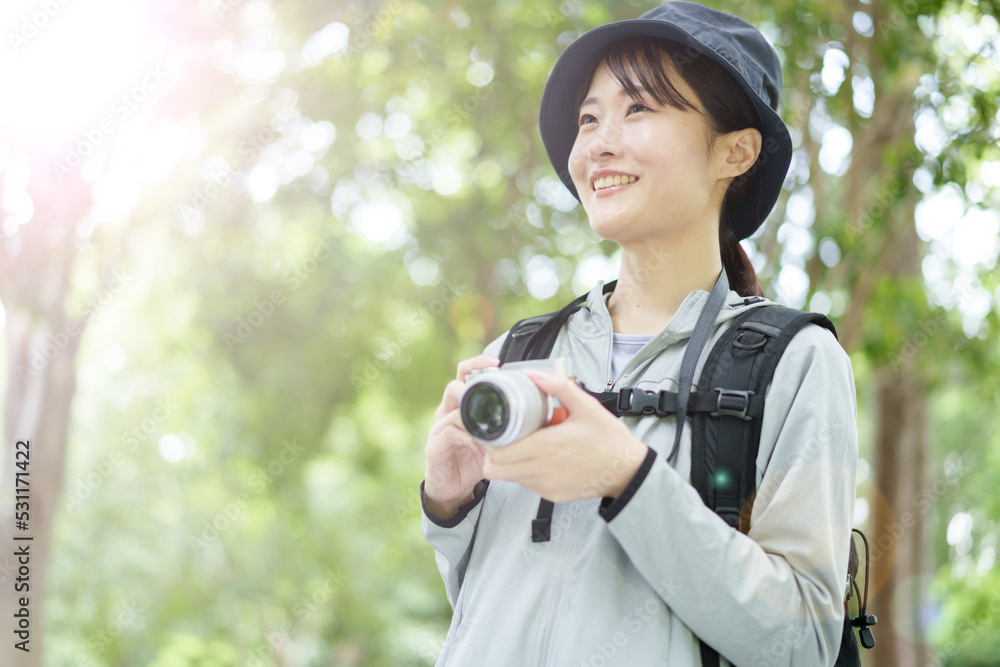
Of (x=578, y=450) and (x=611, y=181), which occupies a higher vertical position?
(x=611, y=181)

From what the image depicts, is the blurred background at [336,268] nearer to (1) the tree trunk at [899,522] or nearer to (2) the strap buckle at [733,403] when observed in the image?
(1) the tree trunk at [899,522]

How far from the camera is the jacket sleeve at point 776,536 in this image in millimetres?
1264

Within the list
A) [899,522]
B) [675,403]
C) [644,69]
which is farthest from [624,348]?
[899,522]

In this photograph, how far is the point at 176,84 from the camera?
5621 millimetres

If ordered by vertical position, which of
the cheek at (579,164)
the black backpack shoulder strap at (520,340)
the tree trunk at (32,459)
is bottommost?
the tree trunk at (32,459)

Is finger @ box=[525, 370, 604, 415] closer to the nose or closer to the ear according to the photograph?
the nose

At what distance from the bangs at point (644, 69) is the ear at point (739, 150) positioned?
13 centimetres

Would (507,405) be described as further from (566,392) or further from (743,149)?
(743,149)

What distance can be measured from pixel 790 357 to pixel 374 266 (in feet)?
27.1

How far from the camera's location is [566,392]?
51.0 inches

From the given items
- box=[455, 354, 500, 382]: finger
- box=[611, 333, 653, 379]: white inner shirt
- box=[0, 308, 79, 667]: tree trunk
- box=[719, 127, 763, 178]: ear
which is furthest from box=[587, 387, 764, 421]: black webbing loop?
box=[0, 308, 79, 667]: tree trunk

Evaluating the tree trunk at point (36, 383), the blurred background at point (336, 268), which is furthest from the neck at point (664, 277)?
the tree trunk at point (36, 383)

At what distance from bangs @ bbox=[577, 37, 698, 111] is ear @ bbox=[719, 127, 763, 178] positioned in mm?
125

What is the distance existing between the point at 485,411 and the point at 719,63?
36.3 inches
